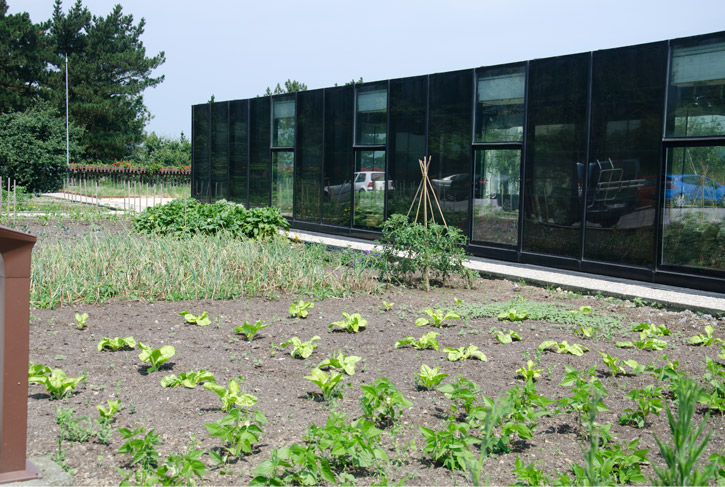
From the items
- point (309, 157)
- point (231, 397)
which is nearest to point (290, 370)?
point (231, 397)

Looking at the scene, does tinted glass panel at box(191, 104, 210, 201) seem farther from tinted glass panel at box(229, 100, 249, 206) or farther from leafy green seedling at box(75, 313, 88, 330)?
leafy green seedling at box(75, 313, 88, 330)

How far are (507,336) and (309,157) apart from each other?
34.2 ft

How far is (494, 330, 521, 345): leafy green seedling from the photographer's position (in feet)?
18.1

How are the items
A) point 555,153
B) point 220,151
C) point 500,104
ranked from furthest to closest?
point 220,151, point 500,104, point 555,153

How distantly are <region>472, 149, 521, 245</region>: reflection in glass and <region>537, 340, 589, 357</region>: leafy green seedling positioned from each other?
569cm

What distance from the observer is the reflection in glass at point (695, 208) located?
27.7 ft

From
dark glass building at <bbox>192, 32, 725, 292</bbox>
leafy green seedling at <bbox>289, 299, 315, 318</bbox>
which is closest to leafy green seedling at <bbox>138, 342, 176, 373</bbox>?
leafy green seedling at <bbox>289, 299, 315, 318</bbox>

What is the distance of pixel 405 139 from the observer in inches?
505

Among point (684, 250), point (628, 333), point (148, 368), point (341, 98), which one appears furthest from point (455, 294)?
point (341, 98)

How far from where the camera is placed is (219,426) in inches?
127

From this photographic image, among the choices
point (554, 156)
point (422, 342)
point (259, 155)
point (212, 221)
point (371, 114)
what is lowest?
point (422, 342)

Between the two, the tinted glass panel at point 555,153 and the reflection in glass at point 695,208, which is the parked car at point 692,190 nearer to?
the reflection in glass at point 695,208

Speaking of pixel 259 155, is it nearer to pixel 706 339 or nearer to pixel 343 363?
pixel 706 339

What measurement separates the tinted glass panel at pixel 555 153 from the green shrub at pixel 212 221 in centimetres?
429
